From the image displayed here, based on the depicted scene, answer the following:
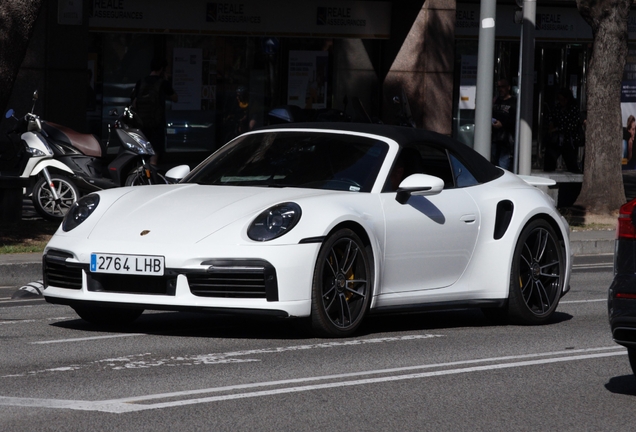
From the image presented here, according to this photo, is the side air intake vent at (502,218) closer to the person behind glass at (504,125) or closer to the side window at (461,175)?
the side window at (461,175)

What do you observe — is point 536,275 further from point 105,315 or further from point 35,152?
point 35,152

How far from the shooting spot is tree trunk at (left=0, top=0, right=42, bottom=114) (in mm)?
12547

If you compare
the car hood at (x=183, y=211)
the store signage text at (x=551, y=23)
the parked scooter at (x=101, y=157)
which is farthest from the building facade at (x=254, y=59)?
the car hood at (x=183, y=211)

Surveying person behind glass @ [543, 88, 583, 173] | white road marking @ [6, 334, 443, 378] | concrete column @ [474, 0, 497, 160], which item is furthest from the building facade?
white road marking @ [6, 334, 443, 378]

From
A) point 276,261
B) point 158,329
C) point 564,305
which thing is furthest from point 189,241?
point 564,305

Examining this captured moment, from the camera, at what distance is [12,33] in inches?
497

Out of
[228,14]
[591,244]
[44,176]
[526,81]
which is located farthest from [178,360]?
[228,14]

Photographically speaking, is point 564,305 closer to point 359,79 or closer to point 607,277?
point 607,277

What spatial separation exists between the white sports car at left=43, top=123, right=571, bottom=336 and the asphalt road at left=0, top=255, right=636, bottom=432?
27 centimetres

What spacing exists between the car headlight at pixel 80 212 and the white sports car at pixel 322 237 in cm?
1

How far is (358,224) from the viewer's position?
310 inches

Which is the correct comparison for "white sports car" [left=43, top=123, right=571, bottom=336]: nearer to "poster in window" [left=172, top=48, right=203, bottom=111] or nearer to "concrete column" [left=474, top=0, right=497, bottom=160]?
"concrete column" [left=474, top=0, right=497, bottom=160]

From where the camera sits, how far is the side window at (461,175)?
8977 mm

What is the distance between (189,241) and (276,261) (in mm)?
532
